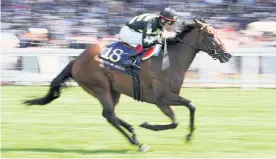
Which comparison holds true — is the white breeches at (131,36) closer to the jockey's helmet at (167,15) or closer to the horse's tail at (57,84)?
the jockey's helmet at (167,15)

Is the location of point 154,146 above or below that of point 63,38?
above

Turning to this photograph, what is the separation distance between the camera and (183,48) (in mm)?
7746

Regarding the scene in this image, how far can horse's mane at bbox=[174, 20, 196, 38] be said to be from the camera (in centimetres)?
779

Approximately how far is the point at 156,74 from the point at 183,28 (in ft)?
2.46

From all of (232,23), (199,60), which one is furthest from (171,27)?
(232,23)

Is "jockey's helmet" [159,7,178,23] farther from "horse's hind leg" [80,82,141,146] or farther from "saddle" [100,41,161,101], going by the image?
"horse's hind leg" [80,82,141,146]

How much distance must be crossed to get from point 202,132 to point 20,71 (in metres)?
6.96

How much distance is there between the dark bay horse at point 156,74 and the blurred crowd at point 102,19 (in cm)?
704

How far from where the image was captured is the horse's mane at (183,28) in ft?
25.6

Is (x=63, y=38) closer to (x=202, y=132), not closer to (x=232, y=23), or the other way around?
(x=232, y=23)

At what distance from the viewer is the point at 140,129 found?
877 cm

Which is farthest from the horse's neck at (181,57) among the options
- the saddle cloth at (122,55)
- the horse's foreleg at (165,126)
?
the horse's foreleg at (165,126)

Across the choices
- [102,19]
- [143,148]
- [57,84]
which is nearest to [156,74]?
[143,148]

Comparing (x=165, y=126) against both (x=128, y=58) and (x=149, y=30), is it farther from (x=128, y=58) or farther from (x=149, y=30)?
(x=149, y=30)
